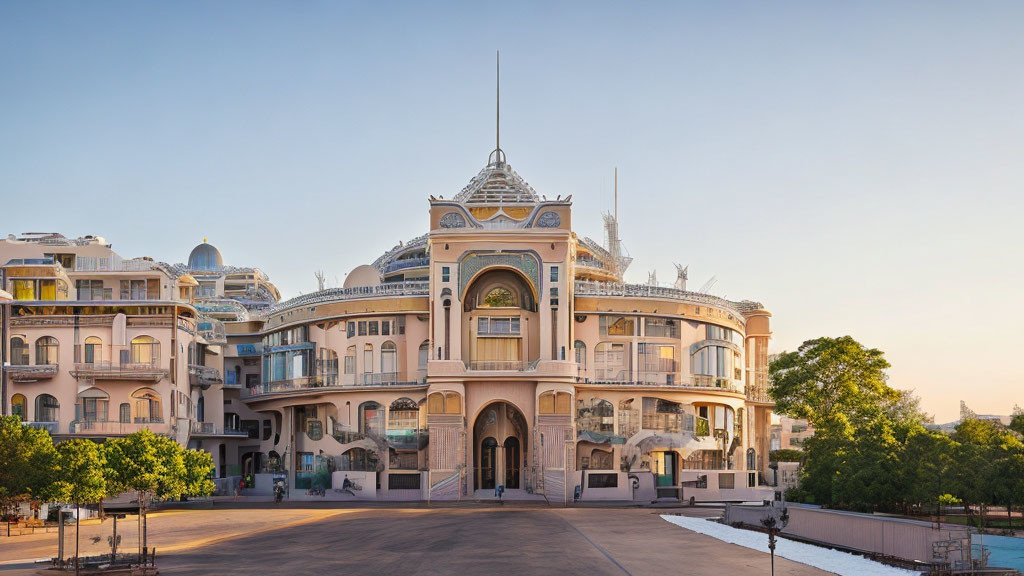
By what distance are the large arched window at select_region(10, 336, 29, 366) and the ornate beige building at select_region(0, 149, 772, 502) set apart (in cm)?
14

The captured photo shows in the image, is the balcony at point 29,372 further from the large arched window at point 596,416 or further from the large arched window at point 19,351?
the large arched window at point 596,416

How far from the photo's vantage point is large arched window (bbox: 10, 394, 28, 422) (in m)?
70.7

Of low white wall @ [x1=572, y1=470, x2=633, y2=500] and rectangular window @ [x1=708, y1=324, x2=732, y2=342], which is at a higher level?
rectangular window @ [x1=708, y1=324, x2=732, y2=342]

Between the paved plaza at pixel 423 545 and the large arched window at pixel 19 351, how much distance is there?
19.5 m

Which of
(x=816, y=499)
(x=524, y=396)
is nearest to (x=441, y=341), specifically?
(x=524, y=396)

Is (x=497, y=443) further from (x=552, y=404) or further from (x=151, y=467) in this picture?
(x=151, y=467)

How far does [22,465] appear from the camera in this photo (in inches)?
2010

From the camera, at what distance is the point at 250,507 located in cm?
6606

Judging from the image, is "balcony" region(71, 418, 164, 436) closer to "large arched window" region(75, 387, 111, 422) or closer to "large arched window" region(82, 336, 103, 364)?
"large arched window" region(75, 387, 111, 422)

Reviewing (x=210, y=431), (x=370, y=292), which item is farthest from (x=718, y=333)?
(x=210, y=431)

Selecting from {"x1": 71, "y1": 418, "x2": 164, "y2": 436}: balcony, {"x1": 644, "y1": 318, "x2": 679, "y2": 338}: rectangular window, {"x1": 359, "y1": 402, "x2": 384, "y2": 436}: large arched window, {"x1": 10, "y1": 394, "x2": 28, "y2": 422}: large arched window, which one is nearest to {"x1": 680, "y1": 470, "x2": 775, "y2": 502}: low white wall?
{"x1": 644, "y1": 318, "x2": 679, "y2": 338}: rectangular window

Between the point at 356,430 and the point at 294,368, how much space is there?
8.05 metres

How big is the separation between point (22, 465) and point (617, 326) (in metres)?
42.6

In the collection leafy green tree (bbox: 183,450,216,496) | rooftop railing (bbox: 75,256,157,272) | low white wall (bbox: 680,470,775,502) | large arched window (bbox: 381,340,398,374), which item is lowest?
low white wall (bbox: 680,470,775,502)
